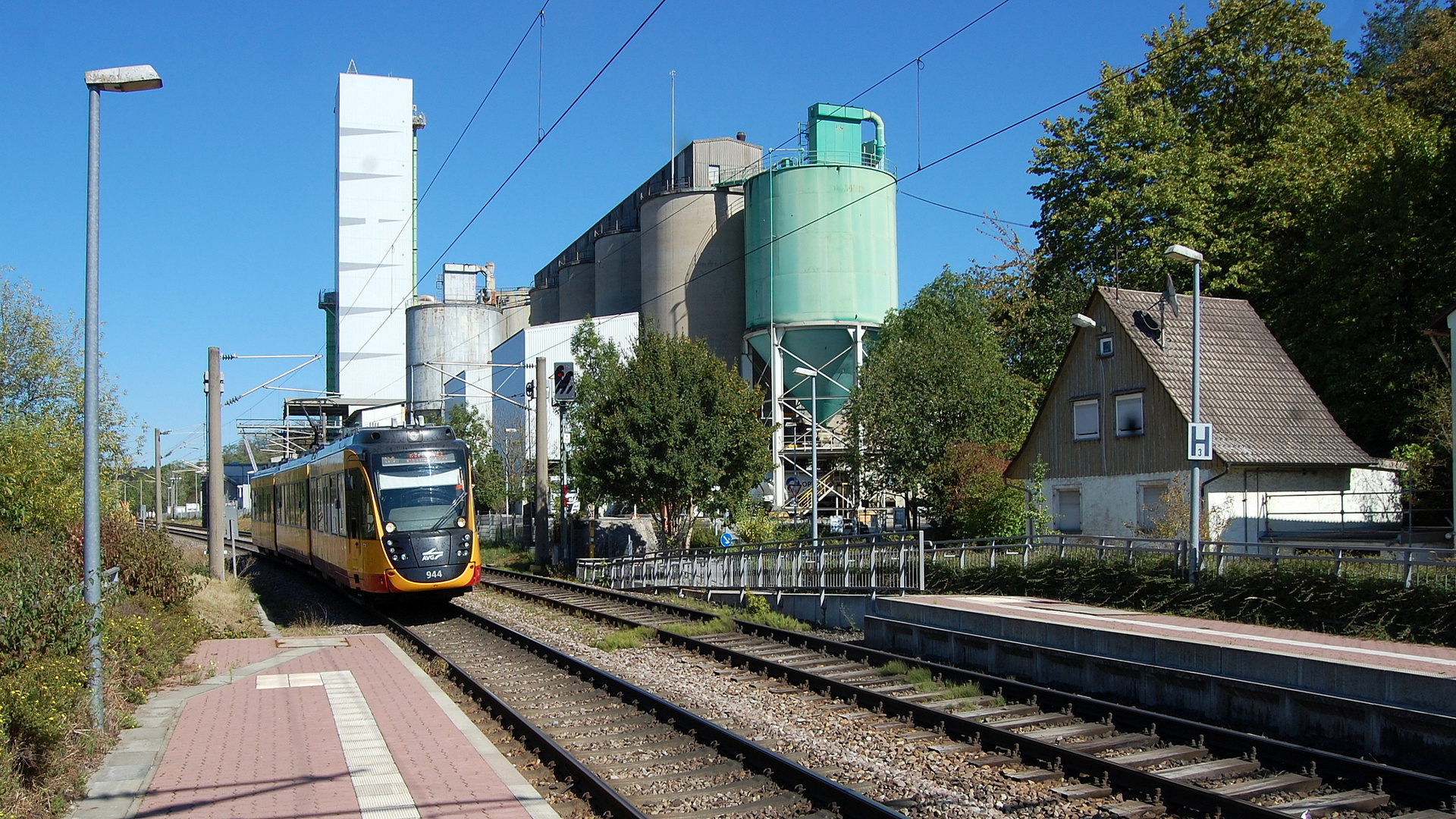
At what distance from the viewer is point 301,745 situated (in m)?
9.63

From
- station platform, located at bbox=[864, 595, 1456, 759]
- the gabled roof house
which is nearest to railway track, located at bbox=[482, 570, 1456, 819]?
station platform, located at bbox=[864, 595, 1456, 759]

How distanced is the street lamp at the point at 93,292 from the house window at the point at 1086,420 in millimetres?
24985

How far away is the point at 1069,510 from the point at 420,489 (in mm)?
18858

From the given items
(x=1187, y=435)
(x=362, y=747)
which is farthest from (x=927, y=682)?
(x=1187, y=435)

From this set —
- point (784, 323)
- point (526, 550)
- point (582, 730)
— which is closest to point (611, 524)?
point (526, 550)

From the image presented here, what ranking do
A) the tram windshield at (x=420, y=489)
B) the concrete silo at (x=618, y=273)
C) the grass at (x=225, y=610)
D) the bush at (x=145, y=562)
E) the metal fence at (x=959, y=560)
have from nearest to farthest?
the metal fence at (x=959, y=560), the bush at (x=145, y=562), the grass at (x=225, y=610), the tram windshield at (x=420, y=489), the concrete silo at (x=618, y=273)

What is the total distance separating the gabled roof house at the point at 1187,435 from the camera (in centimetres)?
2595

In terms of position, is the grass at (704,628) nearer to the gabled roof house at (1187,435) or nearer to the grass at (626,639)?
the grass at (626,639)

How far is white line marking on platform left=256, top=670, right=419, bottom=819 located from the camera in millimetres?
7617

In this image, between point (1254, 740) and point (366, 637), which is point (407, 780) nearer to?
point (1254, 740)

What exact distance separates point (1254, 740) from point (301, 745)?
801 cm

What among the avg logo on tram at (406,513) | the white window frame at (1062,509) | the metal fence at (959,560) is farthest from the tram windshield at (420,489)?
the white window frame at (1062,509)

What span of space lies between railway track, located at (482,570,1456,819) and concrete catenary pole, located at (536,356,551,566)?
19.6 meters

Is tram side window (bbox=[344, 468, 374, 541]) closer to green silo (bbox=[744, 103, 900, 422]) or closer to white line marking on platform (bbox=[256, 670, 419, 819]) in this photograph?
white line marking on platform (bbox=[256, 670, 419, 819])
